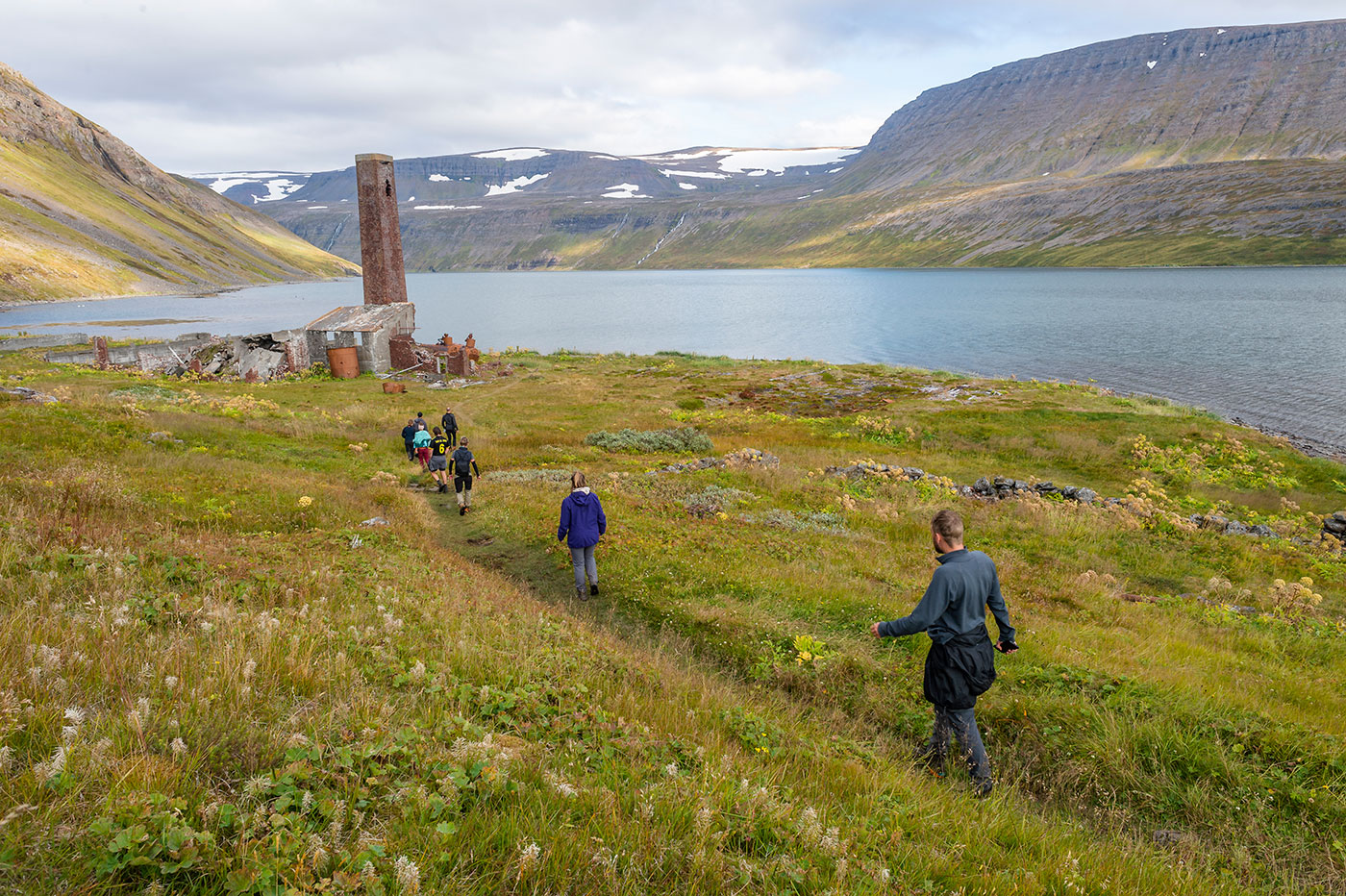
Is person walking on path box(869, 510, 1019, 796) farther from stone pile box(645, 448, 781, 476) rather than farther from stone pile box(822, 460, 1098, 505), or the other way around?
stone pile box(822, 460, 1098, 505)

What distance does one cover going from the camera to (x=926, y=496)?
67.8 feet

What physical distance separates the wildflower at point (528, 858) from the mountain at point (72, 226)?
152 metres

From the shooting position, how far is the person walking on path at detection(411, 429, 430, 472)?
810 inches

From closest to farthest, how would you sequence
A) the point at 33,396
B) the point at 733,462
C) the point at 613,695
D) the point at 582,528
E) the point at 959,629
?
Result: 1. the point at 613,695
2. the point at 959,629
3. the point at 582,528
4. the point at 733,462
5. the point at 33,396

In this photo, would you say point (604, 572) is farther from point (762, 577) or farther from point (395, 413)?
point (395, 413)

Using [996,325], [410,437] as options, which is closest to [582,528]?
[410,437]

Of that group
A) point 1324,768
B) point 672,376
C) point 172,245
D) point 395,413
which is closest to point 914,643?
point 1324,768

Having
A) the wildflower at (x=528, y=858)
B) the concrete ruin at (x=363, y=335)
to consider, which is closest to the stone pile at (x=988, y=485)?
the wildflower at (x=528, y=858)

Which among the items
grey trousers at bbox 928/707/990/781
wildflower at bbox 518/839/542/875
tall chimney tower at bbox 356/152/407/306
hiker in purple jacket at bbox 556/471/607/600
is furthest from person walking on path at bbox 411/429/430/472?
tall chimney tower at bbox 356/152/407/306

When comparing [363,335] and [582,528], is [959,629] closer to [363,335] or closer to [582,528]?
[582,528]

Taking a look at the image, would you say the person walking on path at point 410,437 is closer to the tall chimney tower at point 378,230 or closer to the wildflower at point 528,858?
the wildflower at point 528,858

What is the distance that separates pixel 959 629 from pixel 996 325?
94.9 m

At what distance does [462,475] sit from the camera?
16531 mm

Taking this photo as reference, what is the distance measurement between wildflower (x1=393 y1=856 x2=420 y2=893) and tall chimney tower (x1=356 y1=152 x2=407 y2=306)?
53.4 meters
